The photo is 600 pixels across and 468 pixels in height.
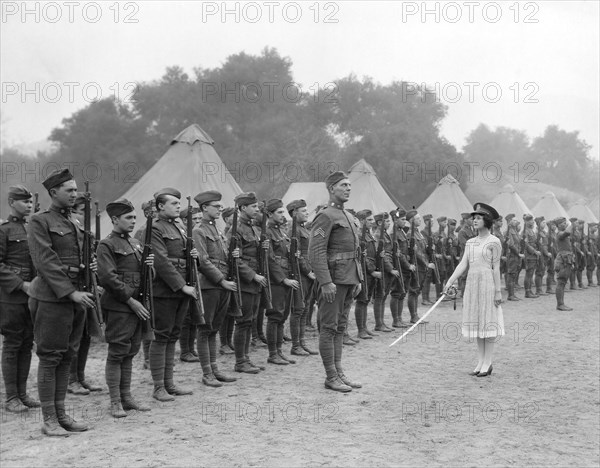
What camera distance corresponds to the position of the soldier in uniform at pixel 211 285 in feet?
22.2

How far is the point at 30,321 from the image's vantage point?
619 cm

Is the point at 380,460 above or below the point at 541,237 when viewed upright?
below

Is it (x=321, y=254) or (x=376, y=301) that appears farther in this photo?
(x=376, y=301)

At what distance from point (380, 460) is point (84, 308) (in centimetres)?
252

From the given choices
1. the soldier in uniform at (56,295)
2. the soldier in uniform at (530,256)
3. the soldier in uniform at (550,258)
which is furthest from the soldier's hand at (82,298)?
the soldier in uniform at (550,258)

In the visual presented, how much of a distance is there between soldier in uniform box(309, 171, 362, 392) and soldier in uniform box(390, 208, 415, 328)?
396cm

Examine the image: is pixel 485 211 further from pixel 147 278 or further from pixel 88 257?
pixel 88 257

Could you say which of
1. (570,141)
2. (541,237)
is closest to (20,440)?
(541,237)

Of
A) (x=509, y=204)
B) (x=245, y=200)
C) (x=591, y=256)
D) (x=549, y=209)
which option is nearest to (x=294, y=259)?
(x=245, y=200)

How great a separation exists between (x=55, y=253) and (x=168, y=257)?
1.23m

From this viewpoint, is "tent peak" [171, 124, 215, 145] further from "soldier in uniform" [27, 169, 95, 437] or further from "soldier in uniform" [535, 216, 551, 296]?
"soldier in uniform" [27, 169, 95, 437]

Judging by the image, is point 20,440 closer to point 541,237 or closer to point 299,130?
point 541,237

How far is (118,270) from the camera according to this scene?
573cm

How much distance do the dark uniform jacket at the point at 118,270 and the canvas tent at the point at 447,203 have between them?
1849 cm
